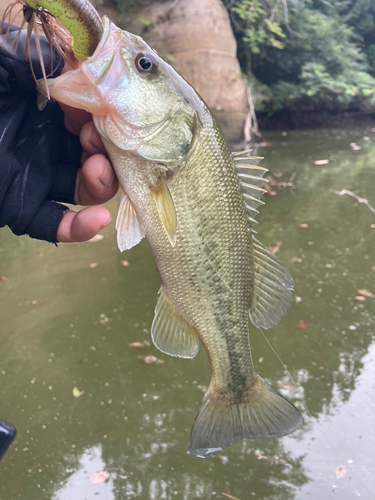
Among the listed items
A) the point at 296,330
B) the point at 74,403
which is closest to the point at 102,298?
the point at 74,403

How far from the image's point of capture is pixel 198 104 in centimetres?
134

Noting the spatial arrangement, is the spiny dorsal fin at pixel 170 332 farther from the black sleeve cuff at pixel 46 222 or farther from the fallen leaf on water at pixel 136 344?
the fallen leaf on water at pixel 136 344

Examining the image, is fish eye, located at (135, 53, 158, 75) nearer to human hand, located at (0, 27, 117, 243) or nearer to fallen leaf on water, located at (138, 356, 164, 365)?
human hand, located at (0, 27, 117, 243)

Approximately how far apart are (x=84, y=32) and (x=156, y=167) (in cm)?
46

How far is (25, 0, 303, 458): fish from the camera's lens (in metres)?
1.22

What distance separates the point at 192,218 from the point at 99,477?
1.65 m

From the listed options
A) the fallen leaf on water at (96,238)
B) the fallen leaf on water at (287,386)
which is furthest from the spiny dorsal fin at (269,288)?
the fallen leaf on water at (96,238)

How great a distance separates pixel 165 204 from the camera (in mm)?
1283

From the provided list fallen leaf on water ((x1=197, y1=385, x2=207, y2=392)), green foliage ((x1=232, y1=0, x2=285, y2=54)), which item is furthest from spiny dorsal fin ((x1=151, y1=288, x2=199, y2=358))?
green foliage ((x1=232, y1=0, x2=285, y2=54))

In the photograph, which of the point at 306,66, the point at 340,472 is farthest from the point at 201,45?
the point at 340,472

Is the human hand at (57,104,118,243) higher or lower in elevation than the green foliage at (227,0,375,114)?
higher

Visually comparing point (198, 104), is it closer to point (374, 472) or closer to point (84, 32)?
point (84, 32)

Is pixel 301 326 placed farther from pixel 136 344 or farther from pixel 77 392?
pixel 77 392

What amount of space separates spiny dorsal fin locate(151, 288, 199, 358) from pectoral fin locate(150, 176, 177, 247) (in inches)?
12.2
